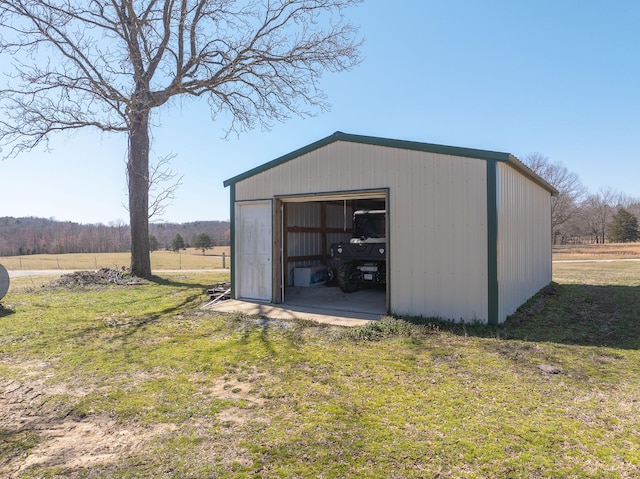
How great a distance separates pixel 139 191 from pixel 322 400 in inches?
519

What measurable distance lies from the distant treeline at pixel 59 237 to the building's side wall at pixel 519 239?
160 feet

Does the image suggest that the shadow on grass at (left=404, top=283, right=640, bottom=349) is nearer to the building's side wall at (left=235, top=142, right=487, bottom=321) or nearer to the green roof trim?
the building's side wall at (left=235, top=142, right=487, bottom=321)

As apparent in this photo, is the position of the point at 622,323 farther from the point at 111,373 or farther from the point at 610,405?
the point at 111,373

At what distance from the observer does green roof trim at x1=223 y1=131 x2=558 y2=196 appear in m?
6.90

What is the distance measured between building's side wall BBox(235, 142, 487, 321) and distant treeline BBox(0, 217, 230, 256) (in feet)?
160

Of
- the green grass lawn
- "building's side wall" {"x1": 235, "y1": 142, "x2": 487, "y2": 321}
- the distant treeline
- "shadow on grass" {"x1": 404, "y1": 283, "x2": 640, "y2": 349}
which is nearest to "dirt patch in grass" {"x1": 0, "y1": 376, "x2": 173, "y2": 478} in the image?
the green grass lawn

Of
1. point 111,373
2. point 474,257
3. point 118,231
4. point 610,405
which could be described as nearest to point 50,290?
point 111,373

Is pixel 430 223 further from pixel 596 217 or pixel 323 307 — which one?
pixel 596 217

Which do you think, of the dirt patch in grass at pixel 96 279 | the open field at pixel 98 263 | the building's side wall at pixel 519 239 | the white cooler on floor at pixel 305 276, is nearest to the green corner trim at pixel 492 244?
the building's side wall at pixel 519 239

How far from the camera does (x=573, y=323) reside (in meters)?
7.28

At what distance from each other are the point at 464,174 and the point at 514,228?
6.65 ft

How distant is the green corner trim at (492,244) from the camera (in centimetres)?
675

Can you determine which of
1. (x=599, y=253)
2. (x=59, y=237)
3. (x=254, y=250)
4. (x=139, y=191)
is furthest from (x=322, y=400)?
(x=59, y=237)

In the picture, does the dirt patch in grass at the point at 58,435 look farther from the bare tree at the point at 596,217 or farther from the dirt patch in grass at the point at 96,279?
the bare tree at the point at 596,217
